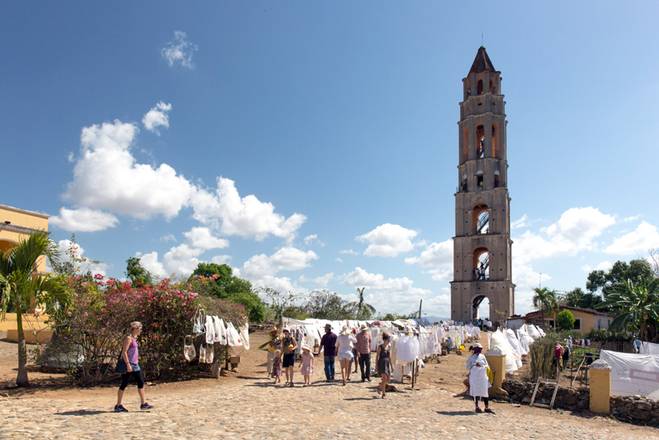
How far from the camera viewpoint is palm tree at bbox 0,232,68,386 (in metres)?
11.6

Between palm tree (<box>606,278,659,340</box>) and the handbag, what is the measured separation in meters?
23.5

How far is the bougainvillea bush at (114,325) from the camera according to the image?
41.8ft

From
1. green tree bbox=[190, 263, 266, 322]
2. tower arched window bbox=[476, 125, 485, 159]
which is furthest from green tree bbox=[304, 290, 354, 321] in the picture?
tower arched window bbox=[476, 125, 485, 159]

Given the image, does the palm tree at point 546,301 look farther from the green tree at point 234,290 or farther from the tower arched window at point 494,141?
the green tree at point 234,290

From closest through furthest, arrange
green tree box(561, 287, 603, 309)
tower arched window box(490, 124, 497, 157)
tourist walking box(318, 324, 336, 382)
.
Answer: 1. tourist walking box(318, 324, 336, 382)
2. tower arched window box(490, 124, 497, 157)
3. green tree box(561, 287, 603, 309)

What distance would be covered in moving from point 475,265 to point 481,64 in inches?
828

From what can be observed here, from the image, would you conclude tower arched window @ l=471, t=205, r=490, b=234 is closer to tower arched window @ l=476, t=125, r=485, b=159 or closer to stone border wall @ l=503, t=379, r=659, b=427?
tower arched window @ l=476, t=125, r=485, b=159

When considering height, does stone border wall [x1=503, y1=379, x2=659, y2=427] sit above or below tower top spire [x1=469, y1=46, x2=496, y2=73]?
below

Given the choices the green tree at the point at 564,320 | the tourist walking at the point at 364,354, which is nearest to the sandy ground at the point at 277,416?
the tourist walking at the point at 364,354

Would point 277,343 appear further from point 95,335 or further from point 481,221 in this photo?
point 481,221

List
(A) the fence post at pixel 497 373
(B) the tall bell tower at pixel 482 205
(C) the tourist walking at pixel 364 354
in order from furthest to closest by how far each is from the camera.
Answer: (B) the tall bell tower at pixel 482 205 → (C) the tourist walking at pixel 364 354 → (A) the fence post at pixel 497 373

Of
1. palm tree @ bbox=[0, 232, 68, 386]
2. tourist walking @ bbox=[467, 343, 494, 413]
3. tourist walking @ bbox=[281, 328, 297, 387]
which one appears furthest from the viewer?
tourist walking @ bbox=[281, 328, 297, 387]

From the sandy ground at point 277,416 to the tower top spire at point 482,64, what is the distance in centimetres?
4713

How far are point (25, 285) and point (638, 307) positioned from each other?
28.1m
